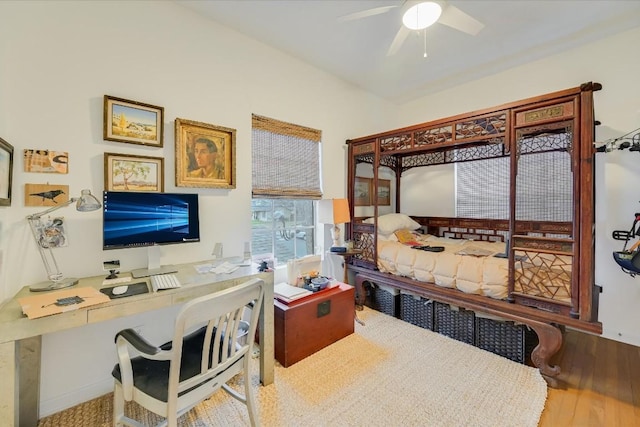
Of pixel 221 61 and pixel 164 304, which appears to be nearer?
pixel 164 304

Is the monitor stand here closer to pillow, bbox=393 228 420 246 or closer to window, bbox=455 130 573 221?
pillow, bbox=393 228 420 246

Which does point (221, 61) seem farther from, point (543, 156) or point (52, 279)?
point (543, 156)

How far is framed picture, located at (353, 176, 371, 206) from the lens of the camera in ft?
12.1

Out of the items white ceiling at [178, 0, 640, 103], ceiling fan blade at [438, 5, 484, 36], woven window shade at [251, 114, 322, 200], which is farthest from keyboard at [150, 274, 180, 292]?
ceiling fan blade at [438, 5, 484, 36]

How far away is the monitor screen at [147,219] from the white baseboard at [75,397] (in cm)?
99

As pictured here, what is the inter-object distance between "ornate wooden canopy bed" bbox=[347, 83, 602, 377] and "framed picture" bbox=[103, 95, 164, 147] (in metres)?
2.18

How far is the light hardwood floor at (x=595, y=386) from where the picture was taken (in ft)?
5.48

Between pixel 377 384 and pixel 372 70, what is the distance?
3.23 metres

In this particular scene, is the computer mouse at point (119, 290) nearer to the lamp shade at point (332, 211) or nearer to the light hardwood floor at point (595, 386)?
the lamp shade at point (332, 211)

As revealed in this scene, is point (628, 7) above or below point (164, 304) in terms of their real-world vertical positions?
above

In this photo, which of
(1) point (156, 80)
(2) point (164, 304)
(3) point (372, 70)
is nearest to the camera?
(2) point (164, 304)

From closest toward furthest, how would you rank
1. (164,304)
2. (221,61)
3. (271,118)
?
(164,304) → (221,61) → (271,118)

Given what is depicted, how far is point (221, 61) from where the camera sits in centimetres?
241

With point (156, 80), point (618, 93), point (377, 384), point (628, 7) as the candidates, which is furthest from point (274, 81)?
point (618, 93)
